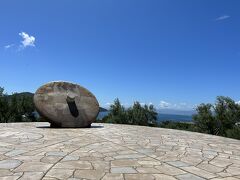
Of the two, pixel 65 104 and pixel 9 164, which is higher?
pixel 65 104

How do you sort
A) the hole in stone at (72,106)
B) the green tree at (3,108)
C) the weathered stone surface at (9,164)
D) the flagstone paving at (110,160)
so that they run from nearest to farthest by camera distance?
the flagstone paving at (110,160), the weathered stone surface at (9,164), the hole in stone at (72,106), the green tree at (3,108)

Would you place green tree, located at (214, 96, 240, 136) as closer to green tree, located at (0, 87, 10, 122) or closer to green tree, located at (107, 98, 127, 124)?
green tree, located at (107, 98, 127, 124)

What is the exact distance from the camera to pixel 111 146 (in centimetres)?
685

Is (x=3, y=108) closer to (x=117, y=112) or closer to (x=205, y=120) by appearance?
(x=117, y=112)

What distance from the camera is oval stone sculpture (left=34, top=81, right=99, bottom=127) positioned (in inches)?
424

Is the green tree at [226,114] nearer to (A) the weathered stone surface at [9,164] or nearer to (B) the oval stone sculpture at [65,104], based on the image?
(B) the oval stone sculpture at [65,104]

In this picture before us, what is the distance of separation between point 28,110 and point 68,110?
2076 centimetres

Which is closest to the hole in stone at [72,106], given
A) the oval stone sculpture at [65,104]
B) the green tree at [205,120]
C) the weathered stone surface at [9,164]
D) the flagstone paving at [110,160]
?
the oval stone sculpture at [65,104]

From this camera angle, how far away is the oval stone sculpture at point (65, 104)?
10781 millimetres

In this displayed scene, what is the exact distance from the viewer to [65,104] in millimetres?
11273

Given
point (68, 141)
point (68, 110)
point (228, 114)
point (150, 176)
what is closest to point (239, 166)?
point (150, 176)

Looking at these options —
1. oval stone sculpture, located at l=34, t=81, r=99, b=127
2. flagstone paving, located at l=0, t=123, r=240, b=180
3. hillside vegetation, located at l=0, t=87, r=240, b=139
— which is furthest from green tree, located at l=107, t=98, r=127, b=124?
flagstone paving, located at l=0, t=123, r=240, b=180

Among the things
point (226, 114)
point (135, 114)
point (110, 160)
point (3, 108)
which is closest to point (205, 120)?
point (226, 114)

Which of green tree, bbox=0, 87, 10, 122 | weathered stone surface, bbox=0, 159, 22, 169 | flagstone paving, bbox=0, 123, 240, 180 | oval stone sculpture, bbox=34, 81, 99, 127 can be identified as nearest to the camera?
flagstone paving, bbox=0, 123, 240, 180
